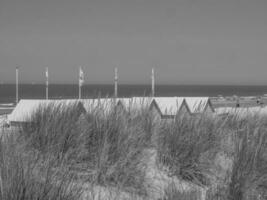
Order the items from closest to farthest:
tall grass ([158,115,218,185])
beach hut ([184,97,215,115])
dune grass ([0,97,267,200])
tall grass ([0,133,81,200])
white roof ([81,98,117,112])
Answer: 1. tall grass ([0,133,81,200])
2. dune grass ([0,97,267,200])
3. tall grass ([158,115,218,185])
4. white roof ([81,98,117,112])
5. beach hut ([184,97,215,115])

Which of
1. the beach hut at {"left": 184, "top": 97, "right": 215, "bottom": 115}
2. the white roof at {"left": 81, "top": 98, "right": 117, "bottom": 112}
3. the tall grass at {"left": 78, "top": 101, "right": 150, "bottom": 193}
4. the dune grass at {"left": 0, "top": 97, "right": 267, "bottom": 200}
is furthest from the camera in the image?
the beach hut at {"left": 184, "top": 97, "right": 215, "bottom": 115}

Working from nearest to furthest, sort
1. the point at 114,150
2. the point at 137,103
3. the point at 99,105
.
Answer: the point at 114,150
the point at 99,105
the point at 137,103

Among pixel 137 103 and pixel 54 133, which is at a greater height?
pixel 137 103

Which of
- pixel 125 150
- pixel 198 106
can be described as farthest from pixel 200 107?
pixel 125 150


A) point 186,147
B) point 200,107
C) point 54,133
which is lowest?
point 186,147

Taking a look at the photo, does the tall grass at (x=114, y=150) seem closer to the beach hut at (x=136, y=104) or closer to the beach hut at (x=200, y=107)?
the beach hut at (x=136, y=104)

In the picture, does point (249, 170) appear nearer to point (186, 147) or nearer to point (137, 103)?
point (186, 147)

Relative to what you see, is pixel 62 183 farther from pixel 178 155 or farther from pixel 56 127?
pixel 178 155

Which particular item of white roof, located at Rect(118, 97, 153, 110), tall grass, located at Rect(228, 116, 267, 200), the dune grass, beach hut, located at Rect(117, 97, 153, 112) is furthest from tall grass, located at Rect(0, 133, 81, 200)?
white roof, located at Rect(118, 97, 153, 110)

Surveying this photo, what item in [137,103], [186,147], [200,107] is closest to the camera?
[186,147]

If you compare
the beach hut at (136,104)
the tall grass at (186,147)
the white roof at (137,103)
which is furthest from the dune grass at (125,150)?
the white roof at (137,103)

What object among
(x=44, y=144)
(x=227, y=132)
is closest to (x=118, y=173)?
(x=44, y=144)

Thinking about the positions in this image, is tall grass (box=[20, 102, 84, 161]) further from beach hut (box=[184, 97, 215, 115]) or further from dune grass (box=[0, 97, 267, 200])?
beach hut (box=[184, 97, 215, 115])

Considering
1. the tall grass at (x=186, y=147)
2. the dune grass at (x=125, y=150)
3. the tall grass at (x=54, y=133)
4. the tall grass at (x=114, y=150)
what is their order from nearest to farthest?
the dune grass at (x=125, y=150), the tall grass at (x=114, y=150), the tall grass at (x=54, y=133), the tall grass at (x=186, y=147)
